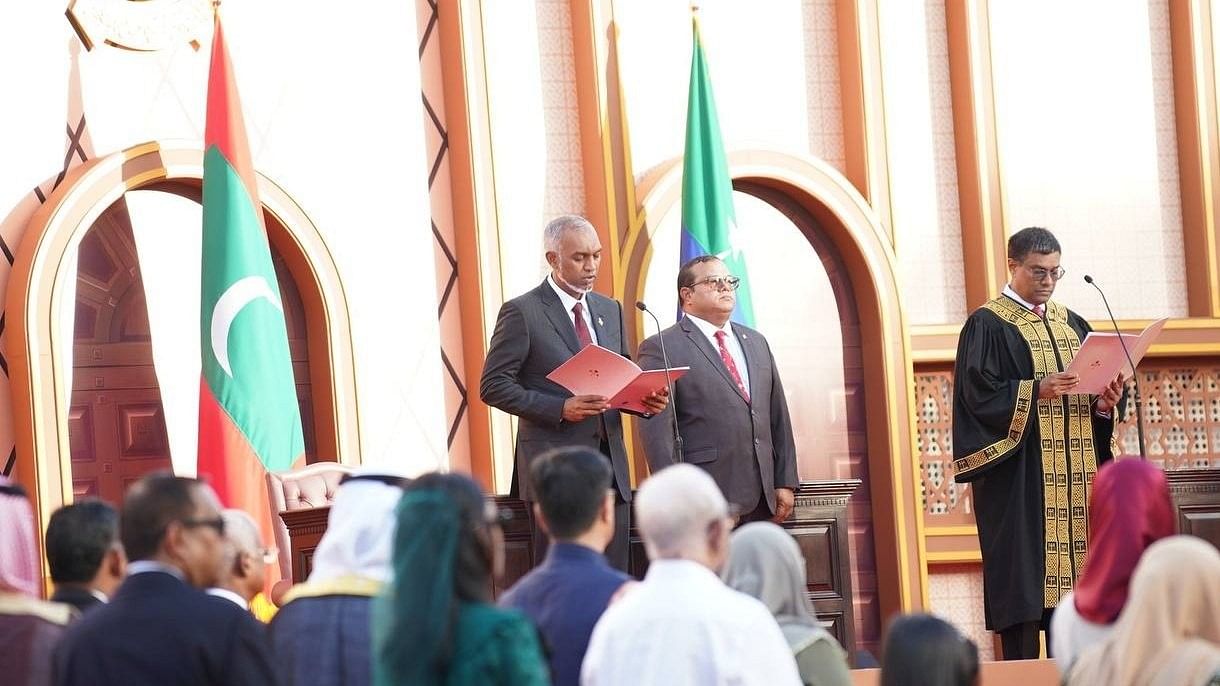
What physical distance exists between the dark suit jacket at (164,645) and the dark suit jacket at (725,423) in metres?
3.03

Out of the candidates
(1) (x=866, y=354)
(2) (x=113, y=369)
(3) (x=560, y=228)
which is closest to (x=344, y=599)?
(3) (x=560, y=228)

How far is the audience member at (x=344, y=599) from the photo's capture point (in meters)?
3.28

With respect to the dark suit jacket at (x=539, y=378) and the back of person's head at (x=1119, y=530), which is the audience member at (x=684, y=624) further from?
the dark suit jacket at (x=539, y=378)

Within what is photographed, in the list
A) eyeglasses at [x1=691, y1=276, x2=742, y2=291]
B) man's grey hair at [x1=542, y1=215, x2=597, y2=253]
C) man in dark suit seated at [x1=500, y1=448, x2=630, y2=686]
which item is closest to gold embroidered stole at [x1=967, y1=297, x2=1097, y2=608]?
eyeglasses at [x1=691, y1=276, x2=742, y2=291]

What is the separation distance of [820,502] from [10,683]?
3145mm

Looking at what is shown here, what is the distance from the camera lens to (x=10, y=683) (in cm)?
339

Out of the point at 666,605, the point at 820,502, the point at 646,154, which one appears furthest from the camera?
the point at 646,154

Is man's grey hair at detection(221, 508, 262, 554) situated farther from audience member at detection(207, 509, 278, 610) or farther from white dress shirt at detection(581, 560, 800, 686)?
white dress shirt at detection(581, 560, 800, 686)

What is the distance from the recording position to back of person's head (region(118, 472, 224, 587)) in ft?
9.83

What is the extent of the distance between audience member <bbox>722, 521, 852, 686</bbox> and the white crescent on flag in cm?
395

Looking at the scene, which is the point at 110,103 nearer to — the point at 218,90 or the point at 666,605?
the point at 218,90

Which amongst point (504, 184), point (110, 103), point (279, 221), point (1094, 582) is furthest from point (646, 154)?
point (1094, 582)

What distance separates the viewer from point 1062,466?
20.7 ft

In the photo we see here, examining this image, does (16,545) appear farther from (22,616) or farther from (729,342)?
(729,342)
